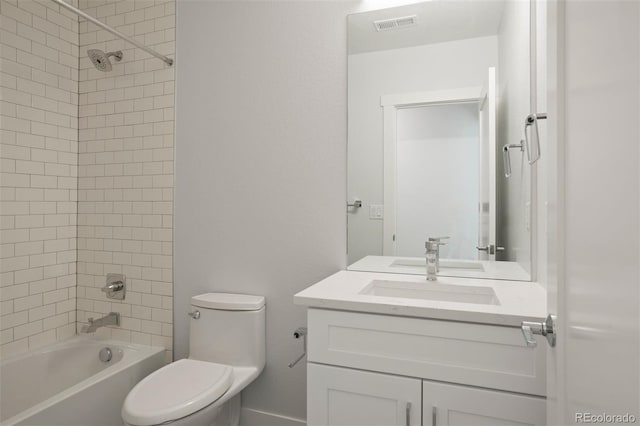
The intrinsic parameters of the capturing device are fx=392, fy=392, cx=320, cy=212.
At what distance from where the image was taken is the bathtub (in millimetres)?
1561

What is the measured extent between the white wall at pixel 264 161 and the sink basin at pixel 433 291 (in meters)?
0.29

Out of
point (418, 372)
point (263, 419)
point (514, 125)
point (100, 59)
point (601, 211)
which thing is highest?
point (100, 59)

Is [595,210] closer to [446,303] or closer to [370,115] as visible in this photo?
[446,303]

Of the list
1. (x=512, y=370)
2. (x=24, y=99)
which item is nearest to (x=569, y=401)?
(x=512, y=370)

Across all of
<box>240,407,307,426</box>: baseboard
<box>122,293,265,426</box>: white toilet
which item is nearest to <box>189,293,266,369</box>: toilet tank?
<box>122,293,265,426</box>: white toilet

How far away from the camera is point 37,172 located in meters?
2.15

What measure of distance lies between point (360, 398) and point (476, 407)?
357mm

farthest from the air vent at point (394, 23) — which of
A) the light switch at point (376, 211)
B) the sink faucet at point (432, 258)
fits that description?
the sink faucet at point (432, 258)

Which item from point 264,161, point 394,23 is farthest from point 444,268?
point 394,23

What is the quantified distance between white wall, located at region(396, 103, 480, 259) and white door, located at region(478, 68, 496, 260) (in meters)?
0.02

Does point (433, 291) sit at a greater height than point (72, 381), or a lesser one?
greater

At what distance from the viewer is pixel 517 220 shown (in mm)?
1625

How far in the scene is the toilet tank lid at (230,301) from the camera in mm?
1894

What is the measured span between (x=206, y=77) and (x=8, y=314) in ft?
5.26
